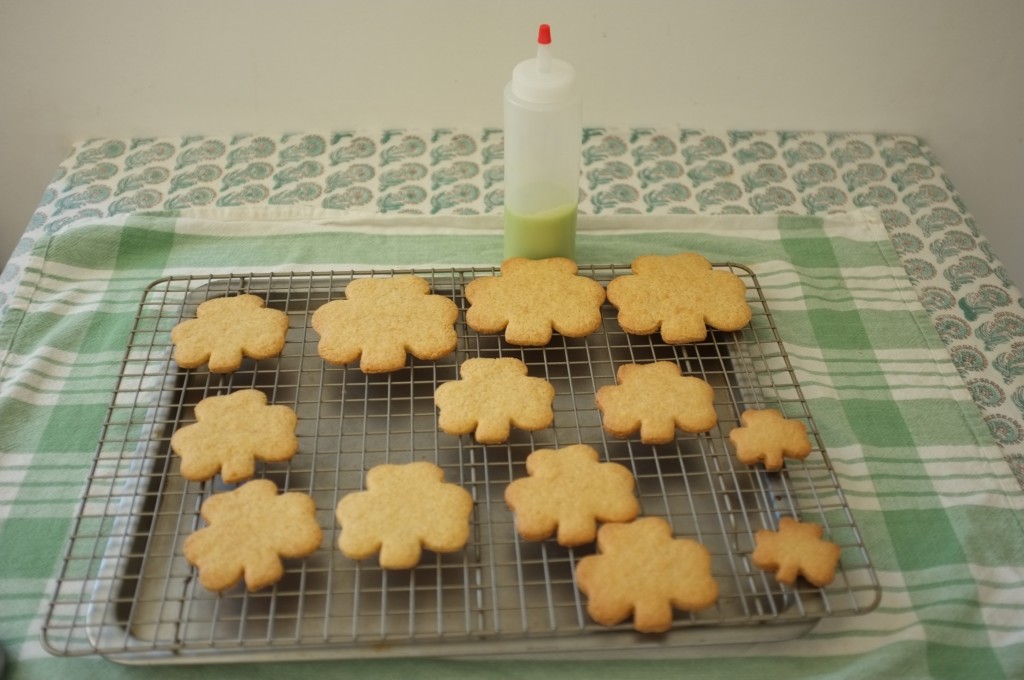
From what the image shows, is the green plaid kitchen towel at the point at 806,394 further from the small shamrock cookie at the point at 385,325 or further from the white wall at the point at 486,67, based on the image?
the white wall at the point at 486,67

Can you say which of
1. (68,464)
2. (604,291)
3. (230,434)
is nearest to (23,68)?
(68,464)

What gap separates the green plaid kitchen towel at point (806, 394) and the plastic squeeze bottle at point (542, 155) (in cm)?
13

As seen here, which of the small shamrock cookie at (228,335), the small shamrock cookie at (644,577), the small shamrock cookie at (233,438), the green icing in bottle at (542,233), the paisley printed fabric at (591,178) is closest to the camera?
the small shamrock cookie at (644,577)

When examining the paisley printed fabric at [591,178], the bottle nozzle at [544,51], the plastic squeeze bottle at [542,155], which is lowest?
the plastic squeeze bottle at [542,155]

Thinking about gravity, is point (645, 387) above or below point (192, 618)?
above

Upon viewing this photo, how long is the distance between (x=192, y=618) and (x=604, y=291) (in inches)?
27.8

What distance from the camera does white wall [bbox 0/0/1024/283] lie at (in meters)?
1.49

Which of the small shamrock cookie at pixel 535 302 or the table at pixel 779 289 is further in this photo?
the small shamrock cookie at pixel 535 302

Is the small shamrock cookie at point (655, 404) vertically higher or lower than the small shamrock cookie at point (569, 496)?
higher

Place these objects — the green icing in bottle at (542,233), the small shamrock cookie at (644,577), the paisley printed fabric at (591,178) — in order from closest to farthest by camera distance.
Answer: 1. the small shamrock cookie at (644,577)
2. the green icing in bottle at (542,233)
3. the paisley printed fabric at (591,178)

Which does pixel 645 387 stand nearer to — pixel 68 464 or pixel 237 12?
pixel 68 464

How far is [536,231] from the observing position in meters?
1.26

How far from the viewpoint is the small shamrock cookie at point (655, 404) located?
1.03 metres

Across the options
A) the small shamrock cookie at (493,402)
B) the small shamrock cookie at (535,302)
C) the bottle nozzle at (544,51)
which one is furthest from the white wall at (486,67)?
the small shamrock cookie at (493,402)
